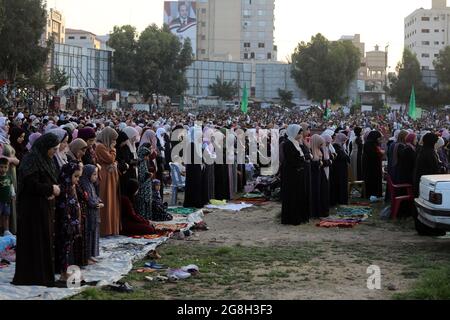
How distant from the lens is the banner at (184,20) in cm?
10112

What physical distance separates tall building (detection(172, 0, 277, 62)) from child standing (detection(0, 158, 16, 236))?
283ft

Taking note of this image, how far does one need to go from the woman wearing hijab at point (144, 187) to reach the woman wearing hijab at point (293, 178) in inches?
90.9

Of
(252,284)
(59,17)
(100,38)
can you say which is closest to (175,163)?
(252,284)

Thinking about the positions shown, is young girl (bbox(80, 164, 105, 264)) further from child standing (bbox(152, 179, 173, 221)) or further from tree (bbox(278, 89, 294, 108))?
tree (bbox(278, 89, 294, 108))

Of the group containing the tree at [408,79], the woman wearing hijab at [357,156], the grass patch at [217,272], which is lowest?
the grass patch at [217,272]

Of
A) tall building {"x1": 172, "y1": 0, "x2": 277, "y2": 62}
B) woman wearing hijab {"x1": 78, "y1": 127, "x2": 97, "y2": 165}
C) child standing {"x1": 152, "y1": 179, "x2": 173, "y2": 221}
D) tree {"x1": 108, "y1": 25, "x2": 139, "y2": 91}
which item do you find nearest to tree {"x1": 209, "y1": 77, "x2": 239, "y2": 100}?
tree {"x1": 108, "y1": 25, "x2": 139, "y2": 91}

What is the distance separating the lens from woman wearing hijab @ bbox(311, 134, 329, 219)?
1220 cm

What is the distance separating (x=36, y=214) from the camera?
657 cm

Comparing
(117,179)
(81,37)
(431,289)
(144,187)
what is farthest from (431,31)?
(431,289)

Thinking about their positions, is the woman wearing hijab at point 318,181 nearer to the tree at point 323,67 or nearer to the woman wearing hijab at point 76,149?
the woman wearing hijab at point 76,149

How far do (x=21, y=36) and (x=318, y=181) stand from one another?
23676 mm

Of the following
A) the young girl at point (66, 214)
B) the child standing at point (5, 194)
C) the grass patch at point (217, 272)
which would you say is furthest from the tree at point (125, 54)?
the young girl at point (66, 214)
